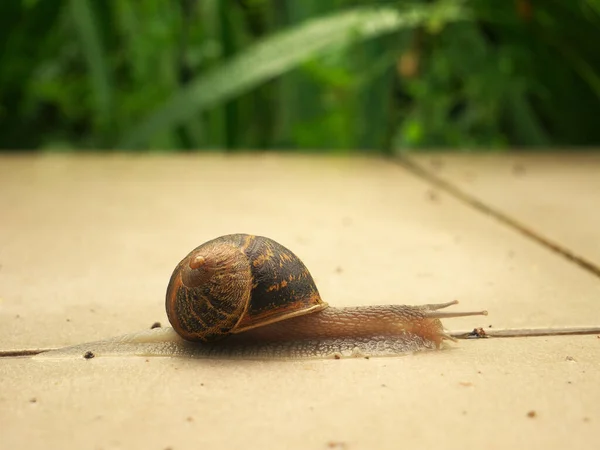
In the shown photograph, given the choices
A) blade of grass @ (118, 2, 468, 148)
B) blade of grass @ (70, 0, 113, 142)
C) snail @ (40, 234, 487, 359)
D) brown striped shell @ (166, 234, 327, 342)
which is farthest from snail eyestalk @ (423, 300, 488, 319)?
blade of grass @ (70, 0, 113, 142)

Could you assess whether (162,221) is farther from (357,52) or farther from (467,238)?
(357,52)

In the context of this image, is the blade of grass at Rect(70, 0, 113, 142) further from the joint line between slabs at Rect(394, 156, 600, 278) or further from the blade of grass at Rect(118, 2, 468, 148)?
the joint line between slabs at Rect(394, 156, 600, 278)

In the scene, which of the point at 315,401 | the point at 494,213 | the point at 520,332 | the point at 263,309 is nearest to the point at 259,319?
the point at 263,309

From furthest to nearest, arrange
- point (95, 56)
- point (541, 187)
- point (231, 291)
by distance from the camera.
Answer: point (95, 56), point (541, 187), point (231, 291)

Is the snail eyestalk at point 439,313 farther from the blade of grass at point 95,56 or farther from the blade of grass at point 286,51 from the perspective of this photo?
the blade of grass at point 95,56

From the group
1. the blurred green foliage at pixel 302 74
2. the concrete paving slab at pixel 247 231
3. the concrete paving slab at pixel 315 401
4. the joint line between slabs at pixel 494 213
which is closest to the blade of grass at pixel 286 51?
the blurred green foliage at pixel 302 74

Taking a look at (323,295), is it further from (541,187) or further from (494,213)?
(541,187)

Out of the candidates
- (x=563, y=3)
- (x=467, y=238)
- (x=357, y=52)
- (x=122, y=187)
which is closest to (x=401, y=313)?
(x=467, y=238)
